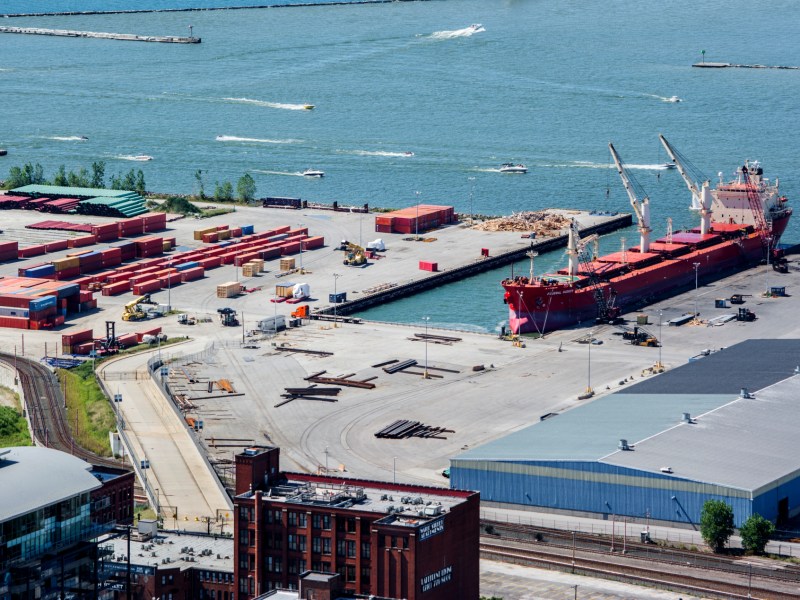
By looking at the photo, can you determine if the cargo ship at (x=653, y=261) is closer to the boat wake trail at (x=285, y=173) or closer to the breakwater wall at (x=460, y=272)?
the breakwater wall at (x=460, y=272)

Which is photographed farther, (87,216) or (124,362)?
(87,216)

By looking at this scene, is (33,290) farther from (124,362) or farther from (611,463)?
(611,463)

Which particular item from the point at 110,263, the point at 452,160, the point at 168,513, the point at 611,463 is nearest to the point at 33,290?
the point at 110,263

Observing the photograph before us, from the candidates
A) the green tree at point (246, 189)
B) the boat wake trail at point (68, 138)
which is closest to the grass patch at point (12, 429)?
the green tree at point (246, 189)

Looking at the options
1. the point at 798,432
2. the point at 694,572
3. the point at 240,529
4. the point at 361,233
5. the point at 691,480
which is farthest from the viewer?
the point at 361,233

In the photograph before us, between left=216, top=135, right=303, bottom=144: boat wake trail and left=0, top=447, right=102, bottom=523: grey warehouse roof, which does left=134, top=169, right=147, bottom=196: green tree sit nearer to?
left=216, top=135, right=303, bottom=144: boat wake trail

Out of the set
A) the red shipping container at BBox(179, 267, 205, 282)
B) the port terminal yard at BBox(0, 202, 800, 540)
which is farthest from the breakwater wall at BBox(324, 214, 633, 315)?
the red shipping container at BBox(179, 267, 205, 282)

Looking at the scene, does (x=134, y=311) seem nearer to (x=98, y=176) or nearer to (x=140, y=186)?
(x=140, y=186)
